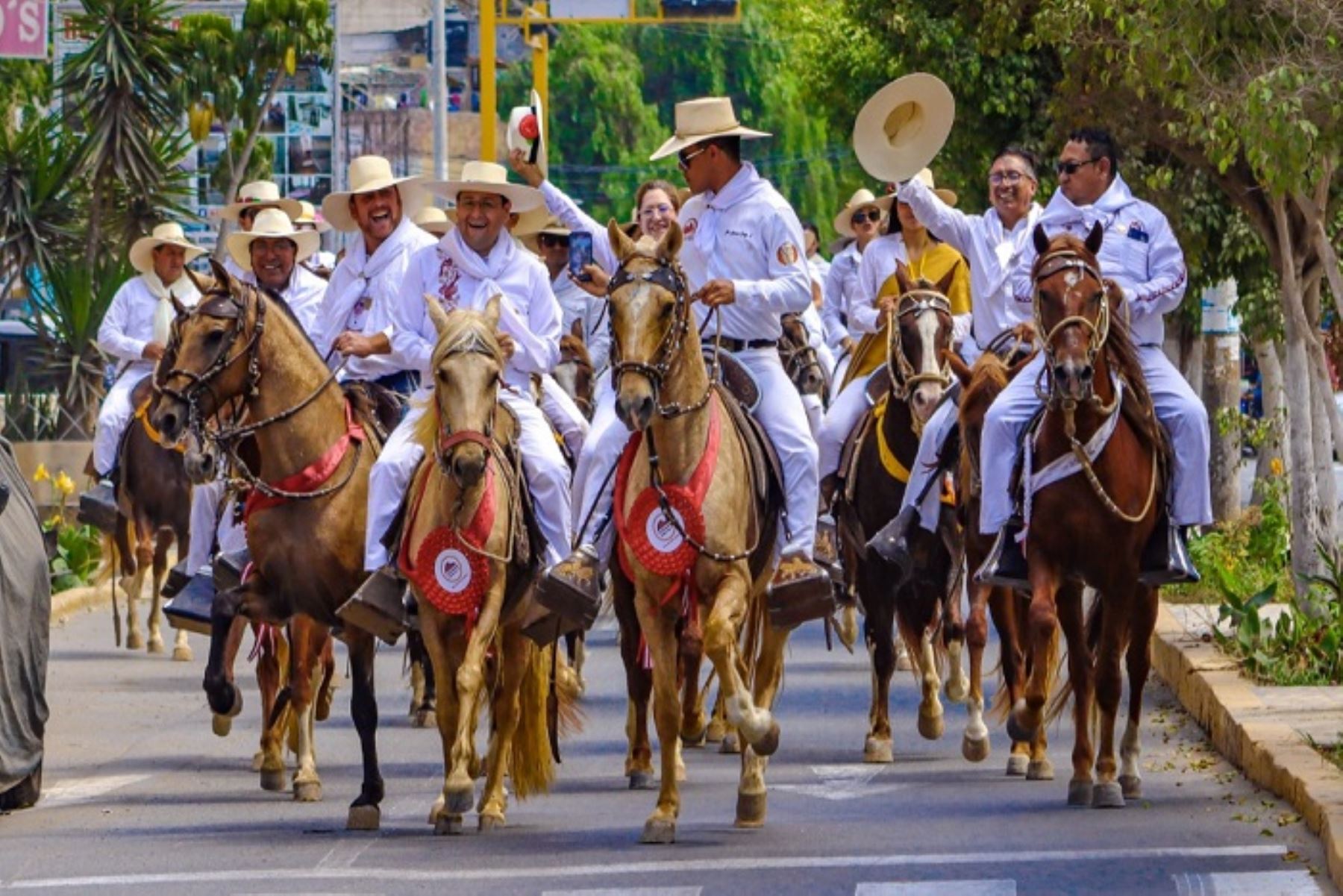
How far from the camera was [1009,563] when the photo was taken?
1341 centimetres

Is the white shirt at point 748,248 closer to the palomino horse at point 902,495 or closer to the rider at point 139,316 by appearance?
the palomino horse at point 902,495

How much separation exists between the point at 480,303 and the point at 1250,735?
3930 millimetres

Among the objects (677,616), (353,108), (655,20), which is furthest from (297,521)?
(353,108)

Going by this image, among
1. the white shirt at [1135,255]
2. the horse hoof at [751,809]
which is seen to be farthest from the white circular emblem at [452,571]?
the white shirt at [1135,255]

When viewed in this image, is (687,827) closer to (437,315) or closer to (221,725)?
(437,315)

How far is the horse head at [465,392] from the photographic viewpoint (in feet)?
41.0

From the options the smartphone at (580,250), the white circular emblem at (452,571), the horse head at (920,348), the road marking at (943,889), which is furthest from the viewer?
the smartphone at (580,250)

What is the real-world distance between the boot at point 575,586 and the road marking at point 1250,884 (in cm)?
285

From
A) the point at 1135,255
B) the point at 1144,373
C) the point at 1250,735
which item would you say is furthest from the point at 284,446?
the point at 1250,735

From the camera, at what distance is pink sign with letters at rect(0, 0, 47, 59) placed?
20.4m

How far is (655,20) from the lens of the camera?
5094cm

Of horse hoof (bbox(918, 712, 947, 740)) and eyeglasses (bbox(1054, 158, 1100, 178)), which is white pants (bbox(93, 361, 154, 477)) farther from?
eyeglasses (bbox(1054, 158, 1100, 178))

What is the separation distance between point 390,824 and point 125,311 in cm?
883

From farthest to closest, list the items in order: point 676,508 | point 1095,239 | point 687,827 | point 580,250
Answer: point 580,250, point 1095,239, point 687,827, point 676,508
